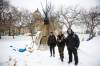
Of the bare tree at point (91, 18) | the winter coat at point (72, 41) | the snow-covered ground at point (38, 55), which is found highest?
the bare tree at point (91, 18)

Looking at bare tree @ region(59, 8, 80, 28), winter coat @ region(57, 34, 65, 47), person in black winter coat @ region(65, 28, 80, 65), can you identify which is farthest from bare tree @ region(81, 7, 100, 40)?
winter coat @ region(57, 34, 65, 47)

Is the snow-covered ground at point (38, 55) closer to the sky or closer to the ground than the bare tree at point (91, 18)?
closer to the ground

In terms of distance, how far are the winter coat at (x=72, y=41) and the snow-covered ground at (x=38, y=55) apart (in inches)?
2.3

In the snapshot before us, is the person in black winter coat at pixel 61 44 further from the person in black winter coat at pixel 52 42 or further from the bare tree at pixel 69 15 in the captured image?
the bare tree at pixel 69 15

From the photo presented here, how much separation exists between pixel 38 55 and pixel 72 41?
0.42 metres

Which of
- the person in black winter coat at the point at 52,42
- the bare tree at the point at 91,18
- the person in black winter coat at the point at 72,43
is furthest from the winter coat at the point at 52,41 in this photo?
the bare tree at the point at 91,18

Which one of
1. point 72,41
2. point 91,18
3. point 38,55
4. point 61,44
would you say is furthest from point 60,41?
point 91,18

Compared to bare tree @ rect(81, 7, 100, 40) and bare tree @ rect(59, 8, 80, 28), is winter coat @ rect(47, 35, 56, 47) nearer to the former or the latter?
bare tree @ rect(59, 8, 80, 28)

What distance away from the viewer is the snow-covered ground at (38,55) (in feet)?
11.5

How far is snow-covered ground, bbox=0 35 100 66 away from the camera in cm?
350

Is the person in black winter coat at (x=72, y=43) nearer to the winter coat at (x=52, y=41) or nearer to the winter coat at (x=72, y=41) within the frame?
the winter coat at (x=72, y=41)

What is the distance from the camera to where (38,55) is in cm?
353

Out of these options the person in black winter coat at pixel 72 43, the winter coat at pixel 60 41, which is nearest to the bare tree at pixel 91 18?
the person in black winter coat at pixel 72 43

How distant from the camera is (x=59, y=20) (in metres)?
3.52
